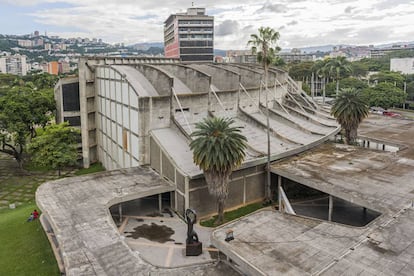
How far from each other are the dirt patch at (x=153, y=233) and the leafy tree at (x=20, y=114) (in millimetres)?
26962

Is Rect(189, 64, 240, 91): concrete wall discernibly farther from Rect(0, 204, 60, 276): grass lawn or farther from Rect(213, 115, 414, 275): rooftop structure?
Rect(0, 204, 60, 276): grass lawn

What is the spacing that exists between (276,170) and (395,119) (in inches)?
1520

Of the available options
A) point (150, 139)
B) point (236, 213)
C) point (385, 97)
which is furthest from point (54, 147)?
point (385, 97)

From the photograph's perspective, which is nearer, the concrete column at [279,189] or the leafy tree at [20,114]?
the concrete column at [279,189]

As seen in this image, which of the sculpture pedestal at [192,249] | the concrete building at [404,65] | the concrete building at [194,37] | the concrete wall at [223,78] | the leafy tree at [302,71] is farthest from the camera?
the concrete building at [404,65]

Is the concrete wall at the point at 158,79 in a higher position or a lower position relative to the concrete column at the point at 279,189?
higher

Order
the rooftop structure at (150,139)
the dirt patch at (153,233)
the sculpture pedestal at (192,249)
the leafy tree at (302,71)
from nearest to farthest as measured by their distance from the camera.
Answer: the rooftop structure at (150,139) → the sculpture pedestal at (192,249) → the dirt patch at (153,233) → the leafy tree at (302,71)

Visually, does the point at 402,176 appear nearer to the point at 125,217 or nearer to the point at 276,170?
the point at 276,170

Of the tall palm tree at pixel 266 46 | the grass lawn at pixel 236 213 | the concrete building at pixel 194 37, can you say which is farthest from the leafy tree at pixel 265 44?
the concrete building at pixel 194 37

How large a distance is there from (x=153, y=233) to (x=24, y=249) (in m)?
8.86

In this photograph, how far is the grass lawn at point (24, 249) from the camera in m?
20.6

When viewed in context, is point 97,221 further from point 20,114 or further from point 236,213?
point 20,114

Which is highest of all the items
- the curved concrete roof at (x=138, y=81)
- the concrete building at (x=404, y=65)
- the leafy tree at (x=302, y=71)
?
the concrete building at (x=404, y=65)

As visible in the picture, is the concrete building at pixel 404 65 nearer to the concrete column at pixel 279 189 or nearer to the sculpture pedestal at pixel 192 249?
the concrete column at pixel 279 189
